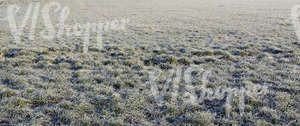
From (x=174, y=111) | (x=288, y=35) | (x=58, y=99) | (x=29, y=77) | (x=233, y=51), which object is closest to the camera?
(x=174, y=111)

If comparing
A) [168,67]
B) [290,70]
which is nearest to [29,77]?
[168,67]

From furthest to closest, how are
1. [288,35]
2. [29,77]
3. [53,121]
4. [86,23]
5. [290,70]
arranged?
1. [86,23]
2. [288,35]
3. [290,70]
4. [29,77]
5. [53,121]

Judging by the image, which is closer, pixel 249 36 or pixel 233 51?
pixel 233 51

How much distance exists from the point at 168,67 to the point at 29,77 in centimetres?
649

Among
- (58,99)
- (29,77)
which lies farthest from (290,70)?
(29,77)

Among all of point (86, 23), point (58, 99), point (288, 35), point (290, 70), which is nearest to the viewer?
point (58, 99)

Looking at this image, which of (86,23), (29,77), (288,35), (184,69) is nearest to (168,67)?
(184,69)

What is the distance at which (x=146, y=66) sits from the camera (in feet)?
45.3

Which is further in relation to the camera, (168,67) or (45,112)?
(168,67)

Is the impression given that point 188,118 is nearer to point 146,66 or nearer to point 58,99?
point 58,99

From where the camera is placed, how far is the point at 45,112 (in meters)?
8.60

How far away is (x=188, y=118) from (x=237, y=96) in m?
2.66

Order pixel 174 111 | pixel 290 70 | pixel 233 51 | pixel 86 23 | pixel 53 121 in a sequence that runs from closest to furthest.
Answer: pixel 53 121
pixel 174 111
pixel 290 70
pixel 233 51
pixel 86 23

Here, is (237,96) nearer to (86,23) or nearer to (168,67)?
(168,67)
